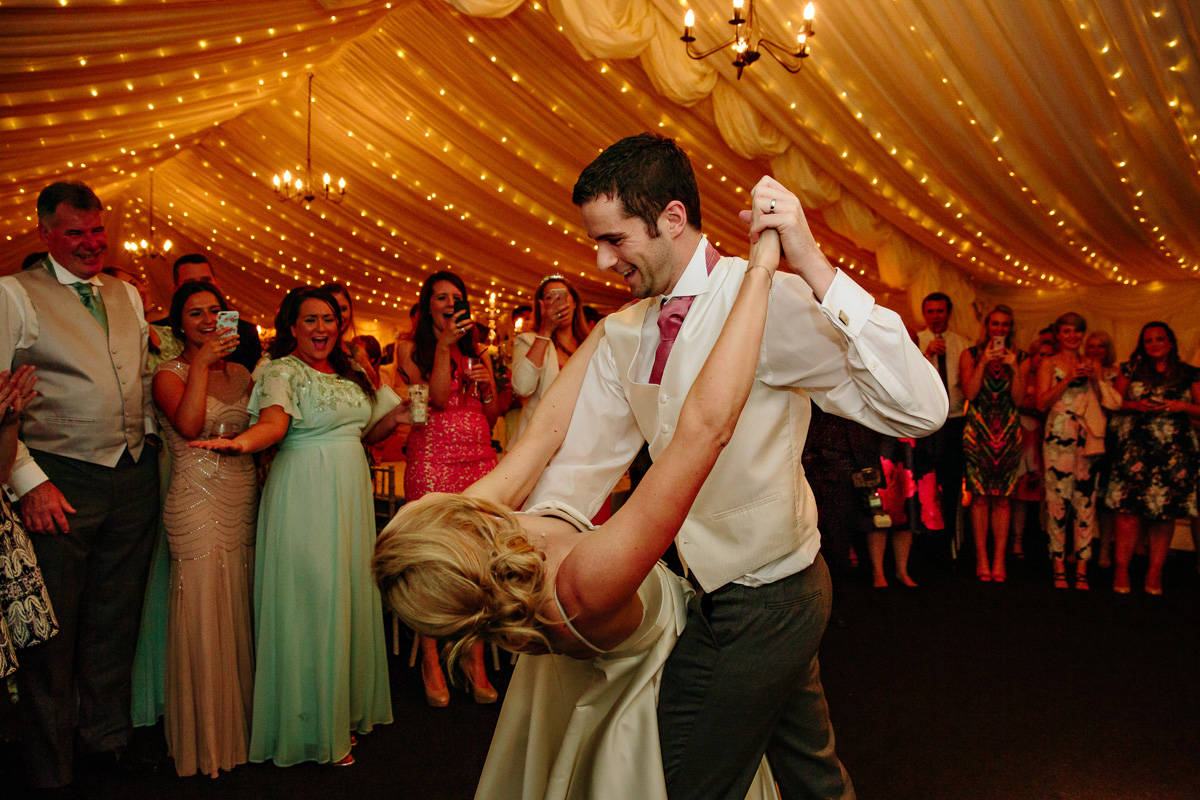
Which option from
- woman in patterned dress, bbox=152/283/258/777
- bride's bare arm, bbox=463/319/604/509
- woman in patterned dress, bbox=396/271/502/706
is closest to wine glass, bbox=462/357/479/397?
woman in patterned dress, bbox=396/271/502/706

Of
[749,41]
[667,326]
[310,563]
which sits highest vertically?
[749,41]

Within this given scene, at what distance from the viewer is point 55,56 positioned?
2.86 metres

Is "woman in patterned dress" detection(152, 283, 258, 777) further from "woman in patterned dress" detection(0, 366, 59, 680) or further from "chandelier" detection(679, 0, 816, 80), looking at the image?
"chandelier" detection(679, 0, 816, 80)

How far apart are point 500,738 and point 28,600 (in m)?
1.44

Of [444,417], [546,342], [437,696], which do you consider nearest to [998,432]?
[546,342]

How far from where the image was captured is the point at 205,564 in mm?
2445

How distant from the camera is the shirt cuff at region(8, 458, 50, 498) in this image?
7.21ft

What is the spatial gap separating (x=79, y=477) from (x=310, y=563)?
2.43 feet

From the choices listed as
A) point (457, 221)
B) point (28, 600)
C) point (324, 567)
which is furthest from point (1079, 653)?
point (457, 221)

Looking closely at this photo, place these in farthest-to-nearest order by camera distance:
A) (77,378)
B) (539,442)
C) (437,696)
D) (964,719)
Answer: (437,696) < (964,719) < (77,378) < (539,442)

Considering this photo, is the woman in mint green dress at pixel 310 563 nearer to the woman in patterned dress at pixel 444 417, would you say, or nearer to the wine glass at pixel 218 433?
the wine glass at pixel 218 433

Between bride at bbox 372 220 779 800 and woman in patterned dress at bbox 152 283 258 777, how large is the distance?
59.1 inches

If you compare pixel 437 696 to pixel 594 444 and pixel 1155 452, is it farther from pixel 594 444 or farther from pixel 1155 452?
pixel 1155 452

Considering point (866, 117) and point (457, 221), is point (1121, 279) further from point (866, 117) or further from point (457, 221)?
point (457, 221)
